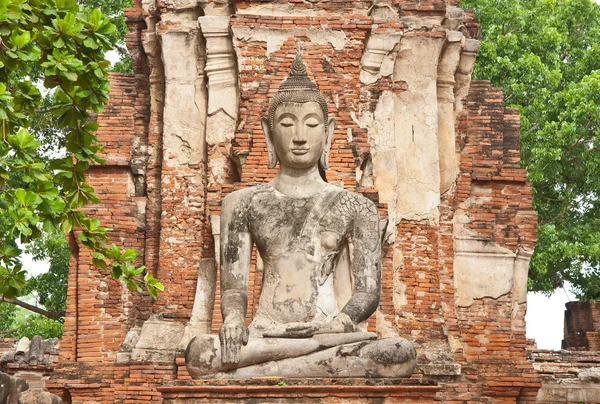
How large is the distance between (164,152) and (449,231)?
9.73 ft

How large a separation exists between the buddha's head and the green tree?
1151 cm

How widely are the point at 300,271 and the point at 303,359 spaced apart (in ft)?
2.32

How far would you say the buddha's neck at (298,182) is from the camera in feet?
30.1

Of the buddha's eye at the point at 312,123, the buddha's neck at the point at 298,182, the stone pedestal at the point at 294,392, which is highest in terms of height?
the buddha's eye at the point at 312,123

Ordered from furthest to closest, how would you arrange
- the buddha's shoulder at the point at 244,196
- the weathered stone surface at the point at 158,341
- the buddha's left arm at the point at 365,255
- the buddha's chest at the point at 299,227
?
the weathered stone surface at the point at 158,341 < the buddha's shoulder at the point at 244,196 < the buddha's chest at the point at 299,227 < the buddha's left arm at the point at 365,255

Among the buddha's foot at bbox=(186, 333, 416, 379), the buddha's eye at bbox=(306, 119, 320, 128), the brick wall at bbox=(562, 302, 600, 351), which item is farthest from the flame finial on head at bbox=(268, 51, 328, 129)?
the brick wall at bbox=(562, 302, 600, 351)

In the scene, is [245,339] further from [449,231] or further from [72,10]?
[449,231]

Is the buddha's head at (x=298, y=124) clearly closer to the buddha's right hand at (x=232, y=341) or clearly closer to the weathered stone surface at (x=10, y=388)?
the buddha's right hand at (x=232, y=341)

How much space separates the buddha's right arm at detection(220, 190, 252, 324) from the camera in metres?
8.91

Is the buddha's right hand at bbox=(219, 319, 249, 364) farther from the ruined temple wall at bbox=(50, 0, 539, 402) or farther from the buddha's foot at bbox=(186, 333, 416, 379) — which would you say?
the ruined temple wall at bbox=(50, 0, 539, 402)

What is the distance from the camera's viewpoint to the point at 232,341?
8.41m

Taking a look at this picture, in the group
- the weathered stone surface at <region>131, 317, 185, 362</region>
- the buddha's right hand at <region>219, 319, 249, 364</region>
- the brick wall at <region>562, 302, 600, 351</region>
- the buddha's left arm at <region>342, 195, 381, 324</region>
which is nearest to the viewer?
the buddha's right hand at <region>219, 319, 249, 364</region>

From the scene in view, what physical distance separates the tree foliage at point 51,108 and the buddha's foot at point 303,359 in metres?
1.78

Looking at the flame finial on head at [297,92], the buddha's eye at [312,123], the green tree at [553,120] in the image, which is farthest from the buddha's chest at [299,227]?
the green tree at [553,120]
